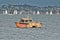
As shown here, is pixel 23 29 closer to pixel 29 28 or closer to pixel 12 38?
pixel 29 28

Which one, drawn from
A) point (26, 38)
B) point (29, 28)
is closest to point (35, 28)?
point (29, 28)

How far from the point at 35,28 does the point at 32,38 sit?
24.1 metres

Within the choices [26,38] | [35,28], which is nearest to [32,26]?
[35,28]

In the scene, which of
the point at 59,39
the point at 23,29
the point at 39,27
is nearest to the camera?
the point at 59,39

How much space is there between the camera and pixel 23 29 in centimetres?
9006

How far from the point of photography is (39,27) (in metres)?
96.4

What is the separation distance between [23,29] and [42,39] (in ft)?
72.2

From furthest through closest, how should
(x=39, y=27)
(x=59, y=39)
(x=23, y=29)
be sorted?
(x=39, y=27) → (x=23, y=29) → (x=59, y=39)

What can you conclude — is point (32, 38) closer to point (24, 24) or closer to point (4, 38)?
point (4, 38)

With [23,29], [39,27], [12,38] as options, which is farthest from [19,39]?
[39,27]

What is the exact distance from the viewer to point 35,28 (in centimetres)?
9369

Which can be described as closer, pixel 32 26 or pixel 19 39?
pixel 19 39

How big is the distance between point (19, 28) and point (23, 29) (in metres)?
2.41

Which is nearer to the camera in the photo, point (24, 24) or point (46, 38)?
point (46, 38)
